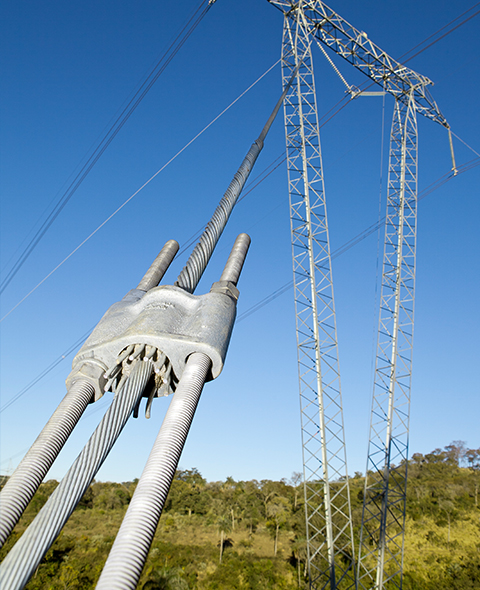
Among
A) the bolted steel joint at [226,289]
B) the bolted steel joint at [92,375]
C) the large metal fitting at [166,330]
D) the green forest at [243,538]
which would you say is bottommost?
the bolted steel joint at [92,375]

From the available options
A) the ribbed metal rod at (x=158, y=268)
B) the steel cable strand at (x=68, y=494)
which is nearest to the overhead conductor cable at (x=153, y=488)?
the steel cable strand at (x=68, y=494)

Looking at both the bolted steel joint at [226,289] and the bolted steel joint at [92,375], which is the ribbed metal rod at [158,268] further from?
the bolted steel joint at [92,375]

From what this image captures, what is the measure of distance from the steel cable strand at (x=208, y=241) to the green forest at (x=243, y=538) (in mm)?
28407

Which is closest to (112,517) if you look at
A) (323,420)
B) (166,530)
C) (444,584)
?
(166,530)

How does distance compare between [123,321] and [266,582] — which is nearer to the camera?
[123,321]

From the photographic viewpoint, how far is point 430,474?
61562 millimetres

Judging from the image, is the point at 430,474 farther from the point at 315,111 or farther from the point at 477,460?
the point at 315,111

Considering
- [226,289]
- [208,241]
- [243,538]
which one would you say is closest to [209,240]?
[208,241]

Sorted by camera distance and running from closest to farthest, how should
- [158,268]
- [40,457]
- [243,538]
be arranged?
[40,457] → [158,268] → [243,538]

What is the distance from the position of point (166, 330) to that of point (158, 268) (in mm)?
1554

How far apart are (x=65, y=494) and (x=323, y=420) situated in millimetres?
15405

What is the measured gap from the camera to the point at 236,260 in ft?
16.2

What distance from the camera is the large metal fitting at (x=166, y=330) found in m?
3.78

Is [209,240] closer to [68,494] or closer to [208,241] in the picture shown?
[208,241]
